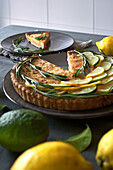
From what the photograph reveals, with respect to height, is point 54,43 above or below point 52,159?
below

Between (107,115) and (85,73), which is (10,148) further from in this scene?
(85,73)

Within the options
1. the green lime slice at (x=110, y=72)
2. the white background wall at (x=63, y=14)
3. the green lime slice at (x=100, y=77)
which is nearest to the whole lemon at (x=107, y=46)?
the green lime slice at (x=110, y=72)

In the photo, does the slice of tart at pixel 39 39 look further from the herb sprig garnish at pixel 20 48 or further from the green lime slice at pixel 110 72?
the green lime slice at pixel 110 72

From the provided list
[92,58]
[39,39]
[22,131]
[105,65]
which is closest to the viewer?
[22,131]

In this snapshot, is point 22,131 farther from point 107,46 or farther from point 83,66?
point 107,46

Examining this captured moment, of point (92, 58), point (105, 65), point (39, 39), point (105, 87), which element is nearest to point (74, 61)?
point (92, 58)

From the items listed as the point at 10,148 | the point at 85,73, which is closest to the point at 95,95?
Result: the point at 85,73
